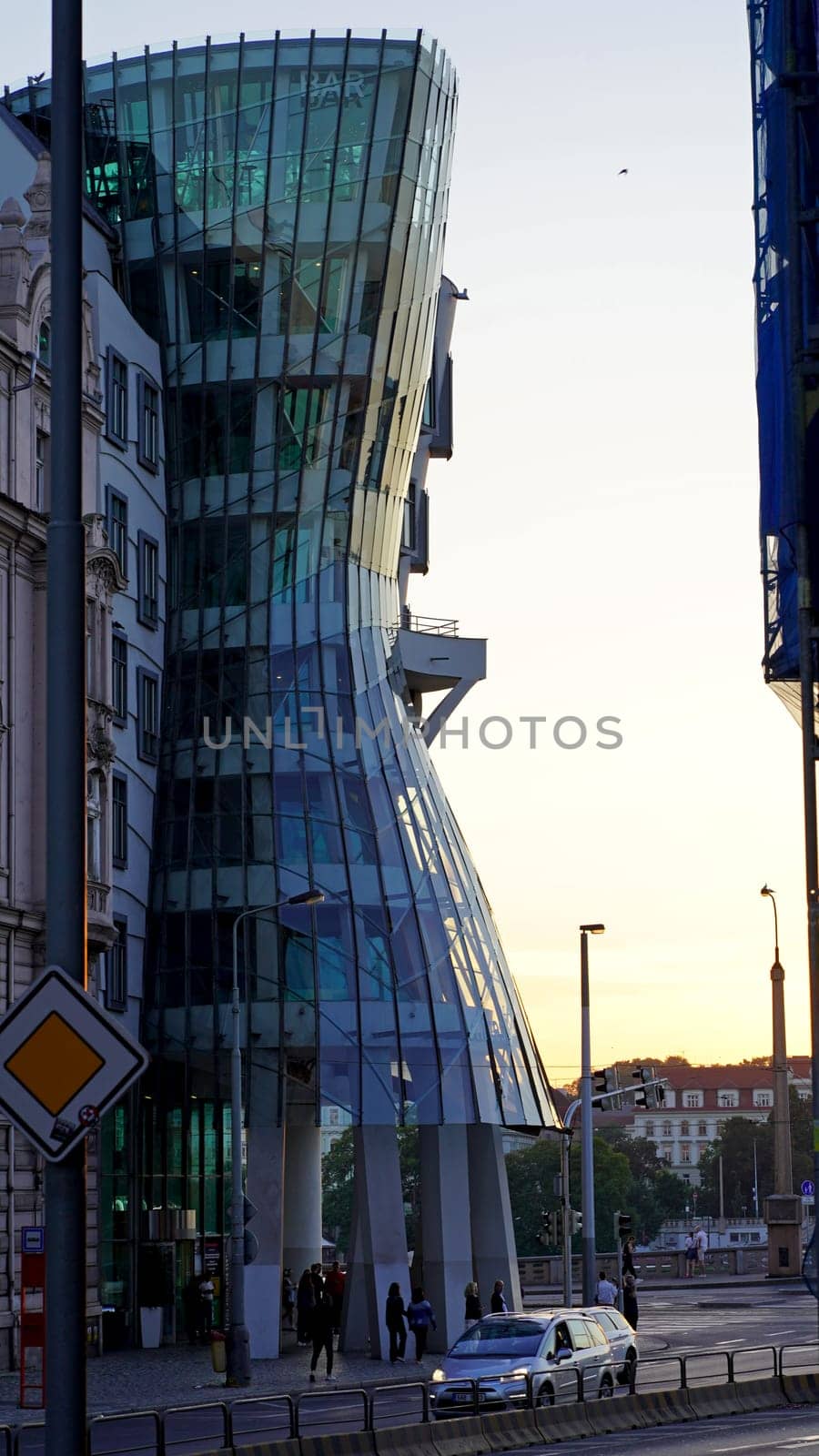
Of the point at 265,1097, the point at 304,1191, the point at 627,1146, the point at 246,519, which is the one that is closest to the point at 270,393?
the point at 246,519

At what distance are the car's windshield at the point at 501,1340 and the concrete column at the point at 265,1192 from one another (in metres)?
19.2

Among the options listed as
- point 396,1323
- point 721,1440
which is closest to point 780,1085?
point 396,1323

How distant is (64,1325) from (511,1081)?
44736 millimetres

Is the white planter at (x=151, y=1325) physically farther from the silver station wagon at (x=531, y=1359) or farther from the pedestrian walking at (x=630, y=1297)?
the silver station wagon at (x=531, y=1359)

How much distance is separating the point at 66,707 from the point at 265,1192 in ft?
140

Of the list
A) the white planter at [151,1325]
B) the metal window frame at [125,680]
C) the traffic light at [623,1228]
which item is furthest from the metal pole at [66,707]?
the traffic light at [623,1228]

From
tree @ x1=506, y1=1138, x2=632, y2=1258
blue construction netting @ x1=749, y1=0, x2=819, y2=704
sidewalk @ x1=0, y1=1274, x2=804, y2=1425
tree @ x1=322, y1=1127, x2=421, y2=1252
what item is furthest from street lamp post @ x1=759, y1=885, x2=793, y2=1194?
tree @ x1=322, y1=1127, x2=421, y2=1252

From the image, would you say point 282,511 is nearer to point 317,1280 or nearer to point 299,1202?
point 299,1202

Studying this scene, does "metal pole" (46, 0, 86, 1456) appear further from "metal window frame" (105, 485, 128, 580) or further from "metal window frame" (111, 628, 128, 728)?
"metal window frame" (105, 485, 128, 580)

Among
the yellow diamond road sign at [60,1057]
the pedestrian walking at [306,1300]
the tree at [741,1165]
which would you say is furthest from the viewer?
the tree at [741,1165]

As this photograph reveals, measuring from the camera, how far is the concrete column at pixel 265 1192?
49844mm

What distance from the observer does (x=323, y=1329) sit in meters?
41.6

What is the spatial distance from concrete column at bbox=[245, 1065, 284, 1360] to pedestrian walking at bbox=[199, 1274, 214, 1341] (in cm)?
393

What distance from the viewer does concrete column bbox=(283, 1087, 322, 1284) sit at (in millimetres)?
61188
